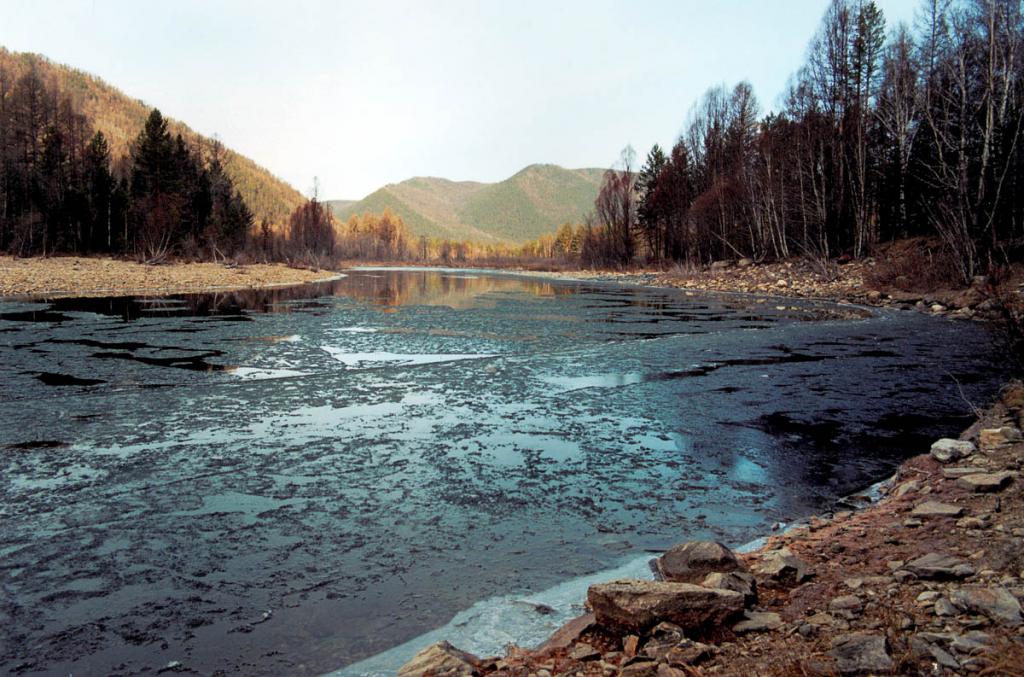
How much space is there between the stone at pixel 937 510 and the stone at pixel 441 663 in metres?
3.17

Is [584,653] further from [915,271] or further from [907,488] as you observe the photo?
[915,271]

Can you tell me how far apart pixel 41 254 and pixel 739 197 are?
48997 mm

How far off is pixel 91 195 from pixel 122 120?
113565 mm

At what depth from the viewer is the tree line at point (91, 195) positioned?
48.7 meters

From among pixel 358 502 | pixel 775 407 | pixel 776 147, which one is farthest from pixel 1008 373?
pixel 776 147

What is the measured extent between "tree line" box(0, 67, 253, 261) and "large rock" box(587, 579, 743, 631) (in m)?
49.2

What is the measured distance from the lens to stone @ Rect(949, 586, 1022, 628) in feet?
8.56

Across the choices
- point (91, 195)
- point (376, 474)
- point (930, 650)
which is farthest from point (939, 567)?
point (91, 195)

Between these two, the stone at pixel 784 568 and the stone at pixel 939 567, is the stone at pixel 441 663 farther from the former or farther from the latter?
the stone at pixel 939 567

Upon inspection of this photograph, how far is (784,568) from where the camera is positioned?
11.4 feet

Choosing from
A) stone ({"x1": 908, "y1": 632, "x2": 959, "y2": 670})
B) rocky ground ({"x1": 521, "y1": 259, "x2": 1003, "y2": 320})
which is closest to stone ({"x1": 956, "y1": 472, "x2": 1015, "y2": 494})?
stone ({"x1": 908, "y1": 632, "x2": 959, "y2": 670})

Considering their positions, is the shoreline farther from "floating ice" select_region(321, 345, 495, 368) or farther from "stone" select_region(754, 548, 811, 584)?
"stone" select_region(754, 548, 811, 584)

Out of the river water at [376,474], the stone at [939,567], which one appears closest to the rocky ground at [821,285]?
the river water at [376,474]

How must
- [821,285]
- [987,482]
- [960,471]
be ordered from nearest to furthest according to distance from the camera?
[987,482], [960,471], [821,285]
